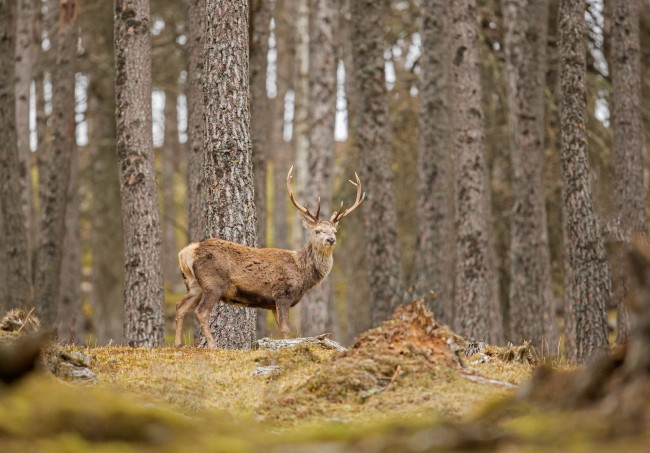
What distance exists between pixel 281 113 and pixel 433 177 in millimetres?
15359

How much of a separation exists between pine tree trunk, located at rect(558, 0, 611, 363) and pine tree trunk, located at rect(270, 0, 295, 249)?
1597 centimetres

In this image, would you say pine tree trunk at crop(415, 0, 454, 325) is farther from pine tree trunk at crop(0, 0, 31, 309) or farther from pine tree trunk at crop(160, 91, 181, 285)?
pine tree trunk at crop(160, 91, 181, 285)

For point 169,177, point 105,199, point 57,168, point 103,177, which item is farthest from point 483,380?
point 169,177

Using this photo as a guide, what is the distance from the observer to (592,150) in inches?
790

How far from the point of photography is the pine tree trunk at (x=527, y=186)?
16.7m

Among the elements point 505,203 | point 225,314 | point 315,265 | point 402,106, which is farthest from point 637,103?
point 225,314

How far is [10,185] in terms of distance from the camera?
688 inches

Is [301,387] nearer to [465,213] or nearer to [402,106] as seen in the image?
[465,213]

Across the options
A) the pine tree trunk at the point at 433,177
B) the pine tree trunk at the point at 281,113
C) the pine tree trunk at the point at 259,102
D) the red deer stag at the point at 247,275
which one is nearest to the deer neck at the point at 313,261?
the red deer stag at the point at 247,275

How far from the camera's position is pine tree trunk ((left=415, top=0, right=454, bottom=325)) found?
17.8 metres

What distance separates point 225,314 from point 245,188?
163cm

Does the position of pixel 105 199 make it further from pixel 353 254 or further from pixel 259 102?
pixel 259 102

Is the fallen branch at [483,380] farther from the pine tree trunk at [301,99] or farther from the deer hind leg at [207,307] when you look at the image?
the pine tree trunk at [301,99]

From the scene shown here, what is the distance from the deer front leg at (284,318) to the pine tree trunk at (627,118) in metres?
8.24
